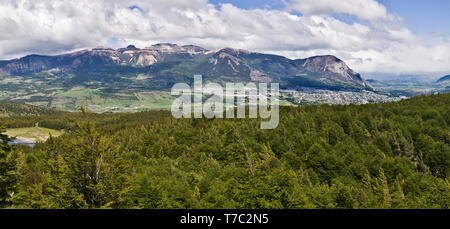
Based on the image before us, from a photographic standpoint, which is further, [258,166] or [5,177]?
[258,166]

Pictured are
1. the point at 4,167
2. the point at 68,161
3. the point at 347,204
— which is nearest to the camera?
the point at 68,161

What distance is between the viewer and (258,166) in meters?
42.7

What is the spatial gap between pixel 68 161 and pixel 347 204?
154 ft

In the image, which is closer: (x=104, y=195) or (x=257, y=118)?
(x=104, y=195)

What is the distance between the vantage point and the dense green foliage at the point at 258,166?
30.7 metres

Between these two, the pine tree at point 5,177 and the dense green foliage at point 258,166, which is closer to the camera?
the dense green foliage at point 258,166

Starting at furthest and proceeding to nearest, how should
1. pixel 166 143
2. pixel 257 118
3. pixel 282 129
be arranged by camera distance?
pixel 257 118 < pixel 282 129 < pixel 166 143

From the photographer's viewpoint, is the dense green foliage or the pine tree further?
the pine tree

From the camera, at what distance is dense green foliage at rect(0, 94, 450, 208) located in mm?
30719

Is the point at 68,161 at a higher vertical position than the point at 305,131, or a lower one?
higher
